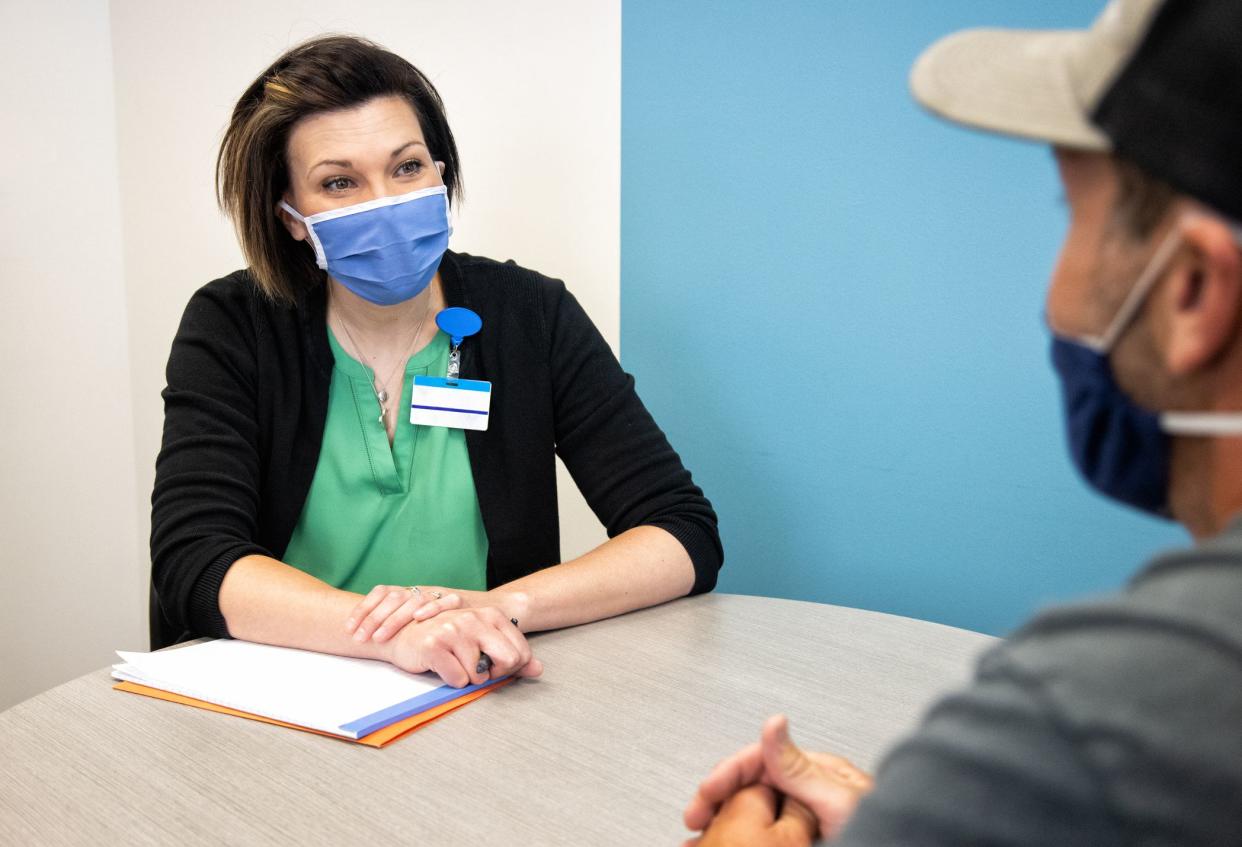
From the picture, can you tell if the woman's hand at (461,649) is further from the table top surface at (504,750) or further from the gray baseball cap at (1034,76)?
the gray baseball cap at (1034,76)

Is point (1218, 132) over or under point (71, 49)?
under

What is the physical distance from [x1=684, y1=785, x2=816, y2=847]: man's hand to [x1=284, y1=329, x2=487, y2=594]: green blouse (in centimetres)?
92

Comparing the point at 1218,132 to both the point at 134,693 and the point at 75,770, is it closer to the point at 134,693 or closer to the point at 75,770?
the point at 75,770

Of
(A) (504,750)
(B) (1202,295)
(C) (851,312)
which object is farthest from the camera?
(C) (851,312)

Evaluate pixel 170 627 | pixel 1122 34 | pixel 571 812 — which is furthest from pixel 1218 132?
pixel 170 627

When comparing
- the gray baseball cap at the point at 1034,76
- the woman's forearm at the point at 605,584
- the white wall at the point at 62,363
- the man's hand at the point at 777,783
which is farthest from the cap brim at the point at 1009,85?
the white wall at the point at 62,363

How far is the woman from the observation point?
1.53 meters

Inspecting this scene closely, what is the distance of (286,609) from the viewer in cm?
129

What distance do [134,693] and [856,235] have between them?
53.6 inches

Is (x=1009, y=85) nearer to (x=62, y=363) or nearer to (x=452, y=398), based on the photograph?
(x=452, y=398)

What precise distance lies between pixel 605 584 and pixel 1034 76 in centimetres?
96

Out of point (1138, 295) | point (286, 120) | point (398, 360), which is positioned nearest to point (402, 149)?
point (286, 120)

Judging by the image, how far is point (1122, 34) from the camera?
544mm

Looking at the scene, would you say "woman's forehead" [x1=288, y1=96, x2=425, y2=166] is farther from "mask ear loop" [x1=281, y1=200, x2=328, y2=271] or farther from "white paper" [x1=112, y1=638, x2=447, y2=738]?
"white paper" [x1=112, y1=638, x2=447, y2=738]
